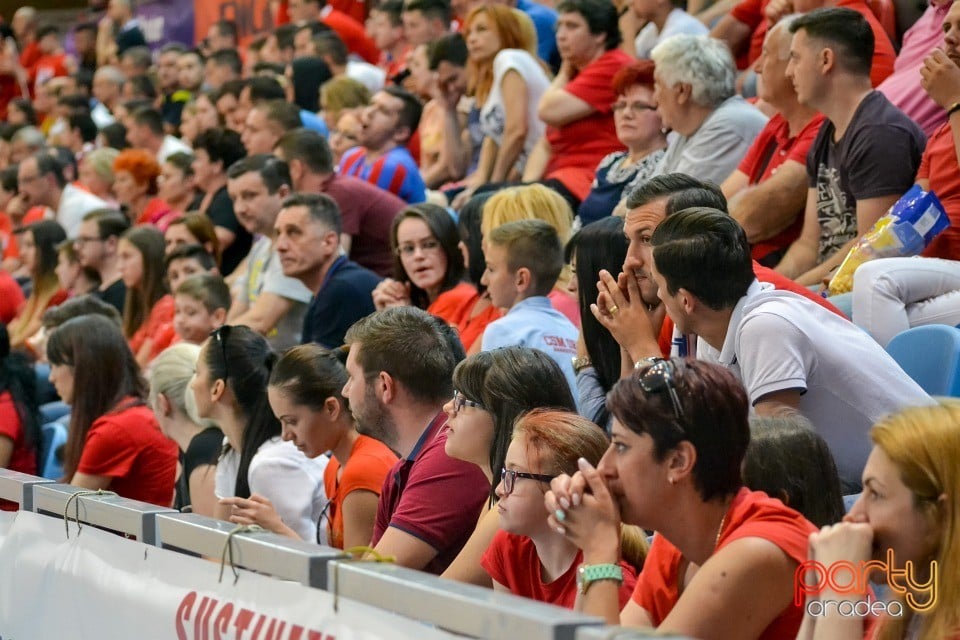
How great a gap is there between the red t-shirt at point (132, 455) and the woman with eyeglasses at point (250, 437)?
60 cm

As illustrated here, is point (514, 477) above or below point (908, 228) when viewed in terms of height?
below

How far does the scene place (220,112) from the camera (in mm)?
9383

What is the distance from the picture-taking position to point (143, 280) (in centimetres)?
691

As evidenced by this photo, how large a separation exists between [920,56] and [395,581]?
3713mm

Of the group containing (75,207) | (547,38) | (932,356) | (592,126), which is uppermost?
(547,38)

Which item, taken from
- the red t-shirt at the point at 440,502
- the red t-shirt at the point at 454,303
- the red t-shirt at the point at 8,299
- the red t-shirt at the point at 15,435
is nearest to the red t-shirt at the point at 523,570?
the red t-shirt at the point at 440,502

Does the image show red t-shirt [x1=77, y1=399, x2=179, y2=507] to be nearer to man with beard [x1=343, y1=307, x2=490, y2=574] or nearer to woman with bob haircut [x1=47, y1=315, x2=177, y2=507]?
woman with bob haircut [x1=47, y1=315, x2=177, y2=507]

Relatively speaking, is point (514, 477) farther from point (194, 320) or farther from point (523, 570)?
point (194, 320)

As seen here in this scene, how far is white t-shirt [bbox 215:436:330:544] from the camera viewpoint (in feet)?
12.6

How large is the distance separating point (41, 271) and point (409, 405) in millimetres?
5529

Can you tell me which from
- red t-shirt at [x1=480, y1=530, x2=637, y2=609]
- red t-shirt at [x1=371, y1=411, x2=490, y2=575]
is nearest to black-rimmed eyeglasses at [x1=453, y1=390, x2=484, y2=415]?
red t-shirt at [x1=371, y1=411, x2=490, y2=575]

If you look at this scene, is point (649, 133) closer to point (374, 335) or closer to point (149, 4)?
point (374, 335)

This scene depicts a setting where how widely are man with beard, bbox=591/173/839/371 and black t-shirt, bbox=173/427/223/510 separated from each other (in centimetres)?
160

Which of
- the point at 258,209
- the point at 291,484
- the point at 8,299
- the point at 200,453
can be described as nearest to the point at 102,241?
the point at 8,299
